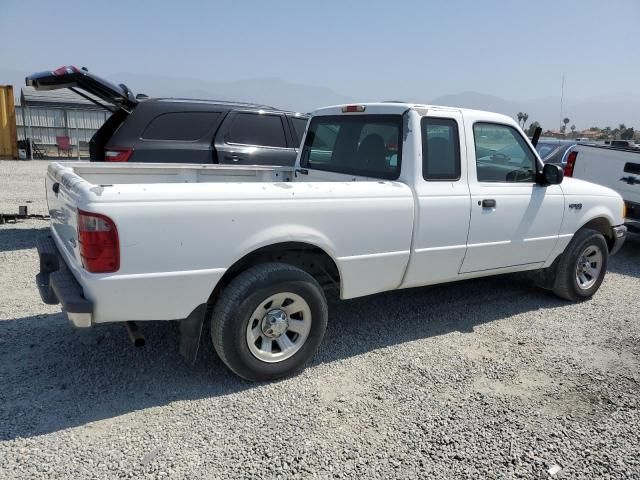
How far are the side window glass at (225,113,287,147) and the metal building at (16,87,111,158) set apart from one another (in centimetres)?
1707

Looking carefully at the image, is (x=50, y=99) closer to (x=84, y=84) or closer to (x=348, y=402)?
(x=84, y=84)

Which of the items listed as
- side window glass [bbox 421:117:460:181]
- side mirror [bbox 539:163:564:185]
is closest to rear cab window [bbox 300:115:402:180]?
side window glass [bbox 421:117:460:181]

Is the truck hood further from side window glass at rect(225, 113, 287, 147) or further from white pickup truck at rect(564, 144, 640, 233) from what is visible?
side window glass at rect(225, 113, 287, 147)

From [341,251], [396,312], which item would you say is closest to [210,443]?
[341,251]

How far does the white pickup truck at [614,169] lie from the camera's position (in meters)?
7.60

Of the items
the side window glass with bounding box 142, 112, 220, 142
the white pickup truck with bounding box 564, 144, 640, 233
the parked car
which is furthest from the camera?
the parked car

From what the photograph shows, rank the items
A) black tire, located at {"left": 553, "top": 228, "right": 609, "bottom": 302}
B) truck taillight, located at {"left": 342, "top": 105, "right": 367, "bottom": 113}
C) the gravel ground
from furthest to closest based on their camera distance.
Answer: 1. black tire, located at {"left": 553, "top": 228, "right": 609, "bottom": 302}
2. truck taillight, located at {"left": 342, "top": 105, "right": 367, "bottom": 113}
3. the gravel ground

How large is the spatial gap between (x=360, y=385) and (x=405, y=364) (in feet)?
1.67

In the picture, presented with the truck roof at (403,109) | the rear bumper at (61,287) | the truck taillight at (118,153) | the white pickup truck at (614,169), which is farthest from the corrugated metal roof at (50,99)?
the rear bumper at (61,287)

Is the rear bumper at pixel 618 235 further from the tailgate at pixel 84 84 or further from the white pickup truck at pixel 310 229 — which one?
the tailgate at pixel 84 84

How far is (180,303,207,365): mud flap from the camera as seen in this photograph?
3240 mm

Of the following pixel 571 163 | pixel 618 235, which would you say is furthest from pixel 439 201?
pixel 571 163

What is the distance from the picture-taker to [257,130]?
7.52 m

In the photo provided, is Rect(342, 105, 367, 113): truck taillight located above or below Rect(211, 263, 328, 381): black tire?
above
